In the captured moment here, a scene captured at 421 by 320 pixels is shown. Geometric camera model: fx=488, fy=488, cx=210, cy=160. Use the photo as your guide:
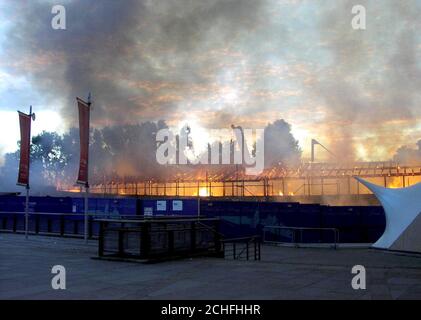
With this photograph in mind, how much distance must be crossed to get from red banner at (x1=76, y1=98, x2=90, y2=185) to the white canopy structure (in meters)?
12.3

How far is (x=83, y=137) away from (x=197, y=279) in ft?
36.1

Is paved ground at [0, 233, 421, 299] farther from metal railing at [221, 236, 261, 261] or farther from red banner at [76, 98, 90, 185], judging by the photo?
red banner at [76, 98, 90, 185]

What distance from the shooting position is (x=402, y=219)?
62.8ft

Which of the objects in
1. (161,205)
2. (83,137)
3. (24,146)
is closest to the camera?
(83,137)

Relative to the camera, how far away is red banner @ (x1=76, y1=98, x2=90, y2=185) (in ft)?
63.5

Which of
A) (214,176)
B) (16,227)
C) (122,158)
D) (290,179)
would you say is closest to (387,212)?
(16,227)

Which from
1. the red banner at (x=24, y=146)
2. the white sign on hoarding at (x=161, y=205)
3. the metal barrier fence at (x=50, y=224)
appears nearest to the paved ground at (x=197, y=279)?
the red banner at (x=24, y=146)

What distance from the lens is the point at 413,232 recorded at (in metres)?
18.1

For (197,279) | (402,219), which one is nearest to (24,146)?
(197,279)

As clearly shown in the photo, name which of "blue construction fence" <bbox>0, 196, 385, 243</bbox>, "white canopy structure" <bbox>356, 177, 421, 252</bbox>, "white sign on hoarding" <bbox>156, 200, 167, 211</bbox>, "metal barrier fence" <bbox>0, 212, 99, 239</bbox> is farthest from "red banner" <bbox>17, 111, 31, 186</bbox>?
"white canopy structure" <bbox>356, 177, 421, 252</bbox>

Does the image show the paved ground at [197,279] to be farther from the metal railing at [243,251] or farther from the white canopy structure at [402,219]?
the white canopy structure at [402,219]

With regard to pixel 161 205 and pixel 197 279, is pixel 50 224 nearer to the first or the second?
pixel 161 205
